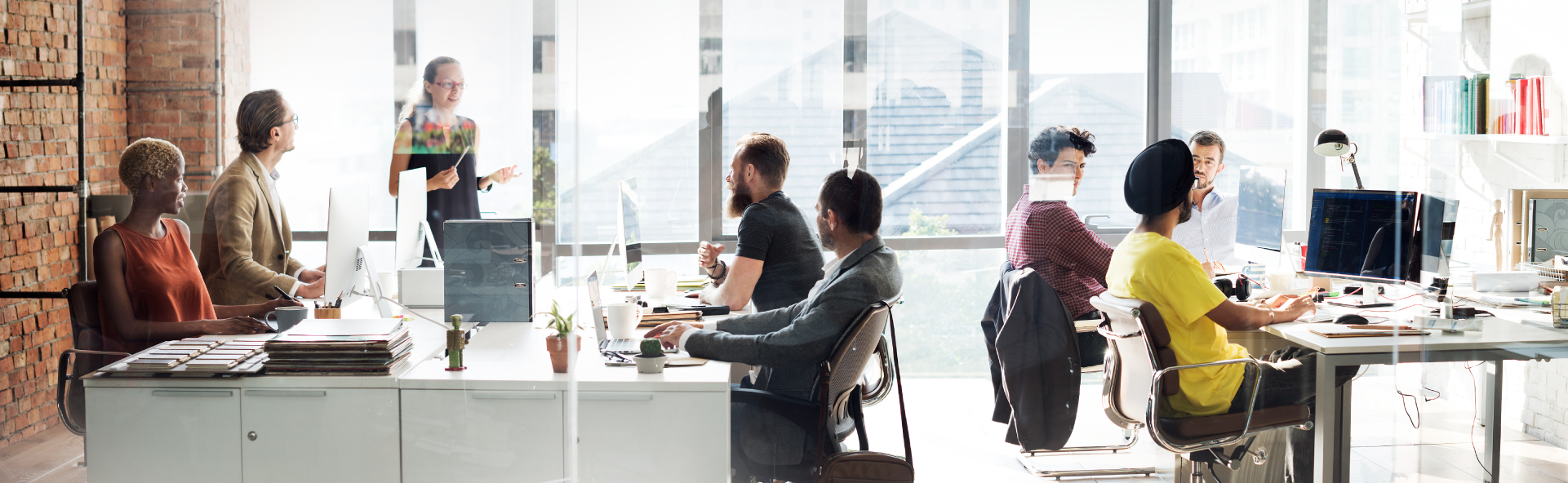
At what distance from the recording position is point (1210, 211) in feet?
9.21

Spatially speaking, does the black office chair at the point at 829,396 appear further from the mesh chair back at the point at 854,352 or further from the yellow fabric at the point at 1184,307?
the yellow fabric at the point at 1184,307

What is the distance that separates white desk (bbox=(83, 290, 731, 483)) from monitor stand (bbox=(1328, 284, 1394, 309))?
80.0 inches

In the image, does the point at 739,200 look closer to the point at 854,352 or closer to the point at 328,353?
the point at 854,352

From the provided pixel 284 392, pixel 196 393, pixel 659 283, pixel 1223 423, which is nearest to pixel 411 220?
pixel 284 392

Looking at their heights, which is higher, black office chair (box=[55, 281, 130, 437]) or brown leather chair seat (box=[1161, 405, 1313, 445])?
black office chair (box=[55, 281, 130, 437])

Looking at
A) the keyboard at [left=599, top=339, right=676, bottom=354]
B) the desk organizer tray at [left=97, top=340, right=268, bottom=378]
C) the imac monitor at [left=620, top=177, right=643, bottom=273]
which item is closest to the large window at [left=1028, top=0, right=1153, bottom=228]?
the imac monitor at [left=620, top=177, right=643, bottom=273]

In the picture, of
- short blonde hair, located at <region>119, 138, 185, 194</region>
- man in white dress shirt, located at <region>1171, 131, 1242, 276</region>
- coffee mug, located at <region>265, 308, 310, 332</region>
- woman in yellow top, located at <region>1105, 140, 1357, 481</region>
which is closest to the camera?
short blonde hair, located at <region>119, 138, 185, 194</region>

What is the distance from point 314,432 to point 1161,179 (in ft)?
7.46

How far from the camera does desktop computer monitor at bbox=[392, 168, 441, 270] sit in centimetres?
229

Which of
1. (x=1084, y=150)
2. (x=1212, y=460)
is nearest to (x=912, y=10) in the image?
(x=1084, y=150)

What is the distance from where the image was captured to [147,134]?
82.8 inches

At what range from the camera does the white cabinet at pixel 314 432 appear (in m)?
2.12

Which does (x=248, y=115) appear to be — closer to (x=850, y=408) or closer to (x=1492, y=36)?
(x=850, y=408)

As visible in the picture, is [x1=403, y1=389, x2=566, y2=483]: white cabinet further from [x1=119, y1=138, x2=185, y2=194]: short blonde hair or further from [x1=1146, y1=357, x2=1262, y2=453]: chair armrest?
[x1=1146, y1=357, x2=1262, y2=453]: chair armrest
